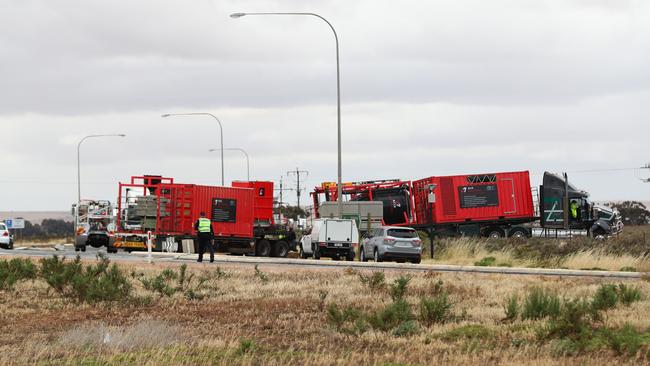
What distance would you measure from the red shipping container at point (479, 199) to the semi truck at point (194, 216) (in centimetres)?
871

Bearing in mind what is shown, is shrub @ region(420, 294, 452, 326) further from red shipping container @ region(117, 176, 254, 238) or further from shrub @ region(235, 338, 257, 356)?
red shipping container @ region(117, 176, 254, 238)

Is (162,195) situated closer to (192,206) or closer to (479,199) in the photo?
(192,206)

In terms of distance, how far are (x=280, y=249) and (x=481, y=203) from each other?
11.1 metres

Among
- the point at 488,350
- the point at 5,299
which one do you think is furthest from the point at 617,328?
the point at 5,299

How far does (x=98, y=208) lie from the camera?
4981 cm

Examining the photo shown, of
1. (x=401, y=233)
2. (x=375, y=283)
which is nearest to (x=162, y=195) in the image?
(x=401, y=233)

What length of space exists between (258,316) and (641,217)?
123 metres

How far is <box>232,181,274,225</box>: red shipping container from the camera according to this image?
4725 centimetres

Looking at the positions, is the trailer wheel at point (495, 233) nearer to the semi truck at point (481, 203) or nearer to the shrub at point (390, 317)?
the semi truck at point (481, 203)

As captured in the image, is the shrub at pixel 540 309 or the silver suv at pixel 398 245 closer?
the shrub at pixel 540 309

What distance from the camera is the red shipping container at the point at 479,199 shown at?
5175cm

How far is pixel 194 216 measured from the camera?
147 feet

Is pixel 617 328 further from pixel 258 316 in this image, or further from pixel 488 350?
pixel 258 316

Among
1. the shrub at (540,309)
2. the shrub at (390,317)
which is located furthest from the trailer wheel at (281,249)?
the shrub at (390,317)
